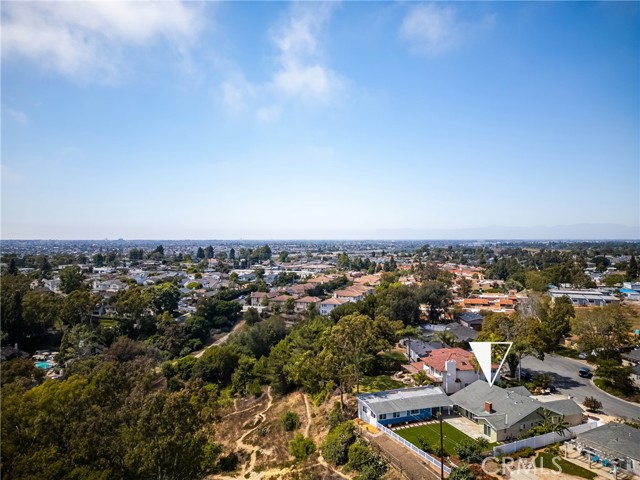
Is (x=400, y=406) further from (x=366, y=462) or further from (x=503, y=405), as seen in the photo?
(x=503, y=405)

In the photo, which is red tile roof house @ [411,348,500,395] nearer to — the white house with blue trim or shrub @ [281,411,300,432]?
the white house with blue trim

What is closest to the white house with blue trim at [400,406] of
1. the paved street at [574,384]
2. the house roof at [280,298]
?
the paved street at [574,384]

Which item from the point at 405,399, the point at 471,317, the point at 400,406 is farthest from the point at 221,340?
the point at 400,406

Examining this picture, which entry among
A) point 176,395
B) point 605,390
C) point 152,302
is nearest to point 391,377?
point 605,390

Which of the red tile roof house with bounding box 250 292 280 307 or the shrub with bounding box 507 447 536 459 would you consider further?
the red tile roof house with bounding box 250 292 280 307

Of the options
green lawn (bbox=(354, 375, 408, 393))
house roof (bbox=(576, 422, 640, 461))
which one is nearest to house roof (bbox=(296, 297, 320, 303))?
green lawn (bbox=(354, 375, 408, 393))

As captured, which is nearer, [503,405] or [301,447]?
[503,405]

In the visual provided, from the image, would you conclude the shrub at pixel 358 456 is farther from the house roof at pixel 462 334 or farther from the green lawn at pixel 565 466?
the house roof at pixel 462 334
